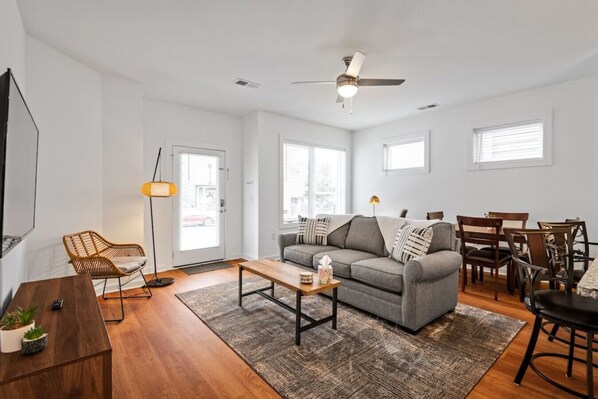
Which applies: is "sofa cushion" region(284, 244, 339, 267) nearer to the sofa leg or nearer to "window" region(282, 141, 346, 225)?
the sofa leg

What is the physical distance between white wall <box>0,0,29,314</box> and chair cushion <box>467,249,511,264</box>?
435 centimetres

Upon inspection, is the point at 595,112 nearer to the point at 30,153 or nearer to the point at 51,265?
the point at 30,153

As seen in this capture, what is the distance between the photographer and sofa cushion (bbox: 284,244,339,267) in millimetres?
3539

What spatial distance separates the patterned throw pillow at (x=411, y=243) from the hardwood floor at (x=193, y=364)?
1.01 m

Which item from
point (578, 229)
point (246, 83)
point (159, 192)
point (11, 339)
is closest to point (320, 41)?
point (246, 83)

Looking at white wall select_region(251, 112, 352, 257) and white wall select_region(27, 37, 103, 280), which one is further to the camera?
white wall select_region(251, 112, 352, 257)

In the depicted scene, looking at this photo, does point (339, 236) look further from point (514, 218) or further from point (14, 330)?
point (14, 330)

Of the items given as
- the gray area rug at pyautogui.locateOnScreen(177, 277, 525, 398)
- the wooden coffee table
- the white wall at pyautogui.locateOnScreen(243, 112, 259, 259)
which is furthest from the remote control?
the white wall at pyautogui.locateOnScreen(243, 112, 259, 259)

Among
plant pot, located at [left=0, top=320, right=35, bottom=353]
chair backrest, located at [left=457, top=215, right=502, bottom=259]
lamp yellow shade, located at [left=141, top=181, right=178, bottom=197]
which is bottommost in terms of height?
plant pot, located at [left=0, top=320, right=35, bottom=353]

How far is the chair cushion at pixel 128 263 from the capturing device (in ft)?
9.70

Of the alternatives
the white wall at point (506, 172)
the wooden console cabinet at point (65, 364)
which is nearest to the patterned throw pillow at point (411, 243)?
the white wall at point (506, 172)

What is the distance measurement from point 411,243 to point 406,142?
333cm

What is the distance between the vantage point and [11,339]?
116cm

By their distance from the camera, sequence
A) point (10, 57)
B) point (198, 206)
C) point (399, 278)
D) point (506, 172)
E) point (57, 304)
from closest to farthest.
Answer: point (57, 304)
point (10, 57)
point (399, 278)
point (506, 172)
point (198, 206)
